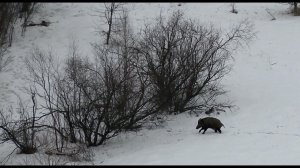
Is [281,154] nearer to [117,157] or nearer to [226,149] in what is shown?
[226,149]

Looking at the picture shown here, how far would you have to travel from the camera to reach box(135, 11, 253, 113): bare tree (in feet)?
69.1

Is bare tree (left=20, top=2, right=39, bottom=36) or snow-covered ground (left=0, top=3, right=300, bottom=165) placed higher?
bare tree (left=20, top=2, right=39, bottom=36)

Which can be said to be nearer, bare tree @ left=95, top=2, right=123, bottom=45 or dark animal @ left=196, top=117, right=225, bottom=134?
dark animal @ left=196, top=117, right=225, bottom=134

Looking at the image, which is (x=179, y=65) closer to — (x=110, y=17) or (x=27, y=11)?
(x=110, y=17)

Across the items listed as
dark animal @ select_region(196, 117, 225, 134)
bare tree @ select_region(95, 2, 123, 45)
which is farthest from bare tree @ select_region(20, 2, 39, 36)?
dark animal @ select_region(196, 117, 225, 134)

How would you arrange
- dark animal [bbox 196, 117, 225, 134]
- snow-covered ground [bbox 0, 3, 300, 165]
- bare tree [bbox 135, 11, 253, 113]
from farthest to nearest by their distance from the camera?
bare tree [bbox 135, 11, 253, 113] < dark animal [bbox 196, 117, 225, 134] < snow-covered ground [bbox 0, 3, 300, 165]

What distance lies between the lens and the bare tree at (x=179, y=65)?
69.1ft

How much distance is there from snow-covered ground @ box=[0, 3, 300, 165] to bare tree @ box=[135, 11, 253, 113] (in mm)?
1174

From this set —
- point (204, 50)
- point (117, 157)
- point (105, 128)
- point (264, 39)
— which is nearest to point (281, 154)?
point (117, 157)

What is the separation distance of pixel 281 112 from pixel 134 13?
18231 millimetres

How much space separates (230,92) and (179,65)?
3.89m

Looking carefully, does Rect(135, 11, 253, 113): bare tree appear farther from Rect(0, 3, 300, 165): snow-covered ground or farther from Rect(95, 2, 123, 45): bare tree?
Rect(95, 2, 123, 45): bare tree

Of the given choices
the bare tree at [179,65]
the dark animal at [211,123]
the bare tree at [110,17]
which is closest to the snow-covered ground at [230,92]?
the dark animal at [211,123]

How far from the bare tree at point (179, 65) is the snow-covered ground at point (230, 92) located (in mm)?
1174
